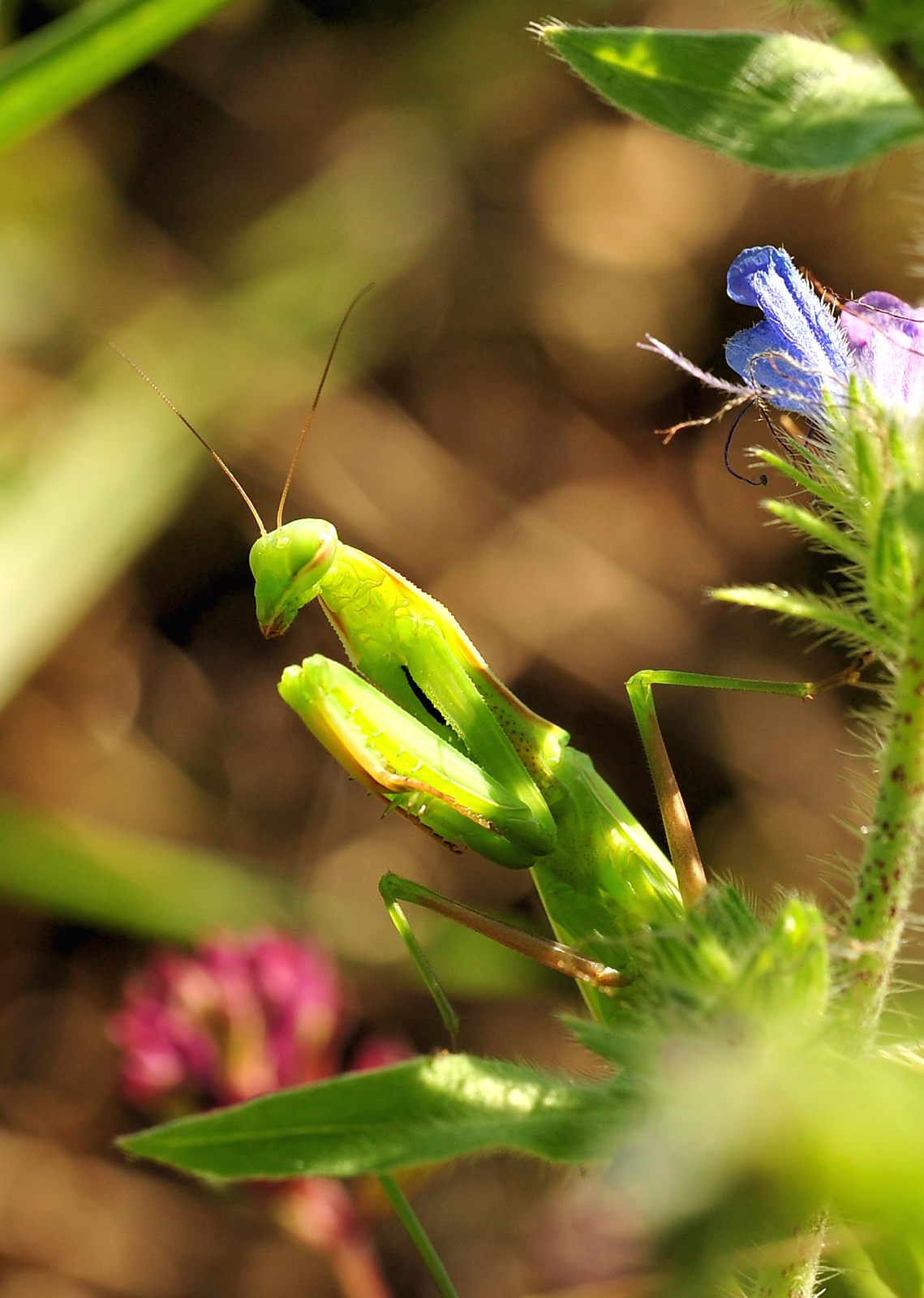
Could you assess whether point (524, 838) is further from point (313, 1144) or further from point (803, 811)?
point (803, 811)

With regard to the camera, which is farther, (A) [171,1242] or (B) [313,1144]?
(A) [171,1242]

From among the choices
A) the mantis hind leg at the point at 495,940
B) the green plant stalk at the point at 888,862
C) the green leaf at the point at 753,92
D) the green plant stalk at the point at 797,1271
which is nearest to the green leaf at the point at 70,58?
the green leaf at the point at 753,92

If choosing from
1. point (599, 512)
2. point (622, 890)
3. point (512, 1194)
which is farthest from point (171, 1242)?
point (599, 512)

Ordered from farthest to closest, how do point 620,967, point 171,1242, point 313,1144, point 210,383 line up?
point 210,383
point 171,1242
point 620,967
point 313,1144

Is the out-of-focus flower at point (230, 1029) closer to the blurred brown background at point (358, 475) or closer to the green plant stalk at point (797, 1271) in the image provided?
the blurred brown background at point (358, 475)

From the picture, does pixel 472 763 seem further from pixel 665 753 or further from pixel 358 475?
pixel 358 475

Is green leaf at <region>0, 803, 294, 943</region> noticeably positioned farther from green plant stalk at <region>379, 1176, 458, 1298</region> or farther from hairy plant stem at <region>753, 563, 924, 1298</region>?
hairy plant stem at <region>753, 563, 924, 1298</region>
